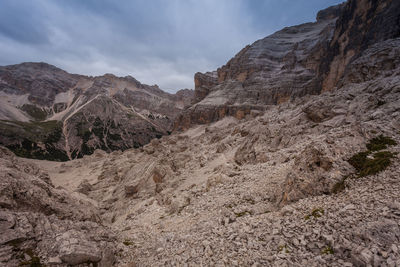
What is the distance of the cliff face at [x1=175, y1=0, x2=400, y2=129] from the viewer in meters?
57.7

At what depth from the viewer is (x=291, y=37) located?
135 metres

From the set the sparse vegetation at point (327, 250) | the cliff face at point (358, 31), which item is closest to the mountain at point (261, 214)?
the sparse vegetation at point (327, 250)

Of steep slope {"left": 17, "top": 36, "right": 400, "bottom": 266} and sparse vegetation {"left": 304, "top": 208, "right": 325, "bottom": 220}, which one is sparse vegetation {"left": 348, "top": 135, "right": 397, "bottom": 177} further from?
sparse vegetation {"left": 304, "top": 208, "right": 325, "bottom": 220}

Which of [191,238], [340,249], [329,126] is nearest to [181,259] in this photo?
[191,238]

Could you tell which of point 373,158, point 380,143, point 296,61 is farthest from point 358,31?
point 373,158

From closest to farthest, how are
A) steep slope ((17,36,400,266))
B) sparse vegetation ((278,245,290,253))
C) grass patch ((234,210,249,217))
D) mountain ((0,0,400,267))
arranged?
steep slope ((17,36,400,266))
mountain ((0,0,400,267))
sparse vegetation ((278,245,290,253))
grass patch ((234,210,249,217))

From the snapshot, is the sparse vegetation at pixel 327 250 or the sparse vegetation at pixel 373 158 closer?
the sparse vegetation at pixel 327 250

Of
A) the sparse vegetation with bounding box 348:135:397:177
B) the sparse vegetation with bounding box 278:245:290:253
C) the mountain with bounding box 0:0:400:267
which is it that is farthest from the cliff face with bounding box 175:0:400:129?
the sparse vegetation with bounding box 278:245:290:253

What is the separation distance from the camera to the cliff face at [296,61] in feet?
189

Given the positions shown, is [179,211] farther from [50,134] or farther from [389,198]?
[50,134]

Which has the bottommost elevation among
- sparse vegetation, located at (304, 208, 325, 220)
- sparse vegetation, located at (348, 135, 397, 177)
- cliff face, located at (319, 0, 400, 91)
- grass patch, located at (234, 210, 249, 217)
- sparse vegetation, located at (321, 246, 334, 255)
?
grass patch, located at (234, 210, 249, 217)

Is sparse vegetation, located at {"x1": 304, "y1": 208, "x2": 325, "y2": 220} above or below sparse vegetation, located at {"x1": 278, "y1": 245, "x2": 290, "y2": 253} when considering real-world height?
above

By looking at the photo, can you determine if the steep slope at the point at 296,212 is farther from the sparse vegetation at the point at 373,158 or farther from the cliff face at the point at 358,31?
the cliff face at the point at 358,31

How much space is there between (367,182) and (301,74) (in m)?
107
